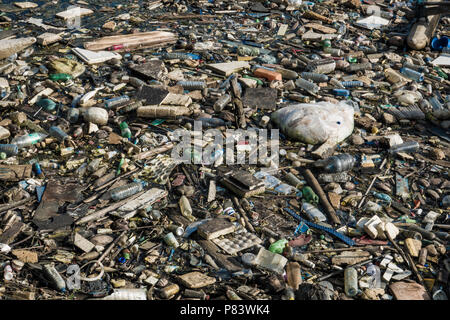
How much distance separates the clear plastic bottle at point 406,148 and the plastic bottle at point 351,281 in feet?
8.92

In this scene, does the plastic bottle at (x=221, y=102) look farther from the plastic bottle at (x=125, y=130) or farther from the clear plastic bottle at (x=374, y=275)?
the clear plastic bottle at (x=374, y=275)

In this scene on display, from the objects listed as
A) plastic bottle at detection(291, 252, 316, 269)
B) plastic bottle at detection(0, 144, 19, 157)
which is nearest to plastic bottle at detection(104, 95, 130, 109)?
plastic bottle at detection(0, 144, 19, 157)

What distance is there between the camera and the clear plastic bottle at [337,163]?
6105 millimetres

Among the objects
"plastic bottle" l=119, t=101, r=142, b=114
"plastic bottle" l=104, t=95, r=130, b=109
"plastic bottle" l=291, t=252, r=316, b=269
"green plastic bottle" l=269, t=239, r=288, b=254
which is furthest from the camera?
"plastic bottle" l=104, t=95, r=130, b=109

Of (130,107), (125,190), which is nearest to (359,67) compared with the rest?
(130,107)

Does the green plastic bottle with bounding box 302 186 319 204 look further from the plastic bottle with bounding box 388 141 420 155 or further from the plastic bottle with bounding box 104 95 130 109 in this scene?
the plastic bottle with bounding box 104 95 130 109

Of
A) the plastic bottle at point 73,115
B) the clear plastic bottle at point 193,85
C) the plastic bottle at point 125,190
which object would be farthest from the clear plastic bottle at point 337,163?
the plastic bottle at point 73,115

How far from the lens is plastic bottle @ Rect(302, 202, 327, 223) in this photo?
213 inches

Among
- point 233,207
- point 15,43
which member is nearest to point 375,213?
point 233,207

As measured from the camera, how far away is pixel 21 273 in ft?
14.3

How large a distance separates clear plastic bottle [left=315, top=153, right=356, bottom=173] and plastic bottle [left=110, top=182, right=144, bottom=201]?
2.56 meters

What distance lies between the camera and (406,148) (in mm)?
6730

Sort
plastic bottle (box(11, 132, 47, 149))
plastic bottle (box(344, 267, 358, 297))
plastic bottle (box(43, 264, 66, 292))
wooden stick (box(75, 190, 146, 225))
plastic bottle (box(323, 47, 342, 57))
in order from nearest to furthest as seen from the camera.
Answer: plastic bottle (box(43, 264, 66, 292)), plastic bottle (box(344, 267, 358, 297)), wooden stick (box(75, 190, 146, 225)), plastic bottle (box(11, 132, 47, 149)), plastic bottle (box(323, 47, 342, 57))

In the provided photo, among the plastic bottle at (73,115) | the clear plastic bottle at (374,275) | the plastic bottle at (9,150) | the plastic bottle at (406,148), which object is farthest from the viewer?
the plastic bottle at (73,115)
